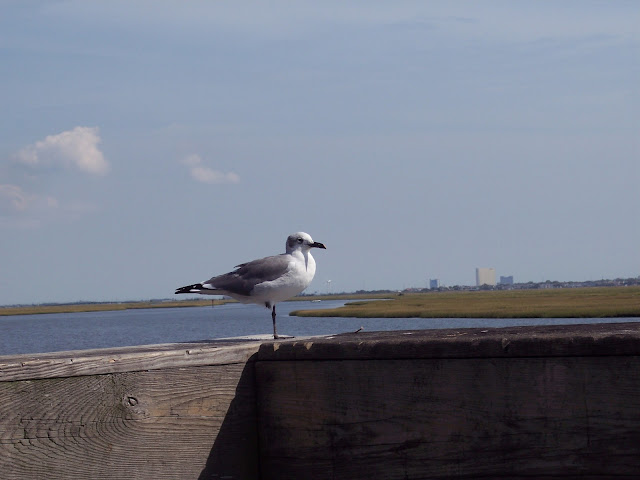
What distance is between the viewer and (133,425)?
10.8 ft

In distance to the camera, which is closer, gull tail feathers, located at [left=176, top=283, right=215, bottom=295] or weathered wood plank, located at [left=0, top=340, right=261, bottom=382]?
weathered wood plank, located at [left=0, top=340, right=261, bottom=382]

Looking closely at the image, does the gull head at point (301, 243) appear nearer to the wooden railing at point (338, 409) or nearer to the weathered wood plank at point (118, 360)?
the weathered wood plank at point (118, 360)

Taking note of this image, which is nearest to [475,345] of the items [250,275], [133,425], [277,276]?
[133,425]

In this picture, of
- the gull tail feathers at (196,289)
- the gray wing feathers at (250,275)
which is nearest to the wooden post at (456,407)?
the gray wing feathers at (250,275)

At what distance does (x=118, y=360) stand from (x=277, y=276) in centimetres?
301

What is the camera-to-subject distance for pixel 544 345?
10.3ft

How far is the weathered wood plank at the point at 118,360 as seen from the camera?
10.4 feet

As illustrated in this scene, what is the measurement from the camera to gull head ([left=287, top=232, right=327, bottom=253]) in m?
6.43

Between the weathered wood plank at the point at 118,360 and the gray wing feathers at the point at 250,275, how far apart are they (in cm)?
250

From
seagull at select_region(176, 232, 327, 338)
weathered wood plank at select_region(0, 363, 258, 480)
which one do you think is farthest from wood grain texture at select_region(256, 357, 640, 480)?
seagull at select_region(176, 232, 327, 338)

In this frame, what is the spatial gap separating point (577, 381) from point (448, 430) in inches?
18.1

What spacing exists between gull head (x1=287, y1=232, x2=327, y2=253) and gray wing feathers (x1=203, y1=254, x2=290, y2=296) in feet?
0.32

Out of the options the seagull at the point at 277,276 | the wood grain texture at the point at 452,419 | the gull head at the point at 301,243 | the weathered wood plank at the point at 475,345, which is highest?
the gull head at the point at 301,243

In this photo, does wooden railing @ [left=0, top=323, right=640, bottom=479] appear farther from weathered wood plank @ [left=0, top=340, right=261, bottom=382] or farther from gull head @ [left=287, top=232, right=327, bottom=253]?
gull head @ [left=287, top=232, right=327, bottom=253]
